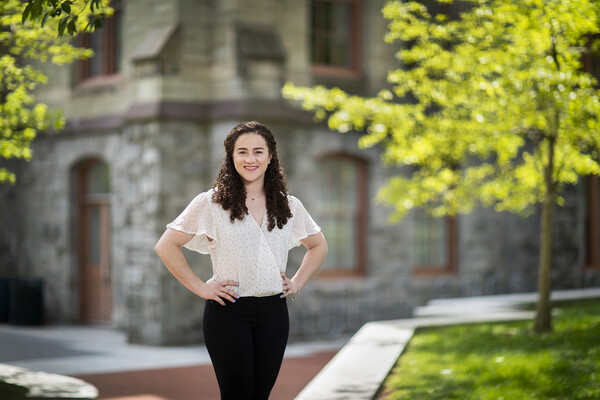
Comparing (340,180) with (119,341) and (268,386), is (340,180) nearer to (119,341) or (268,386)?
(119,341)

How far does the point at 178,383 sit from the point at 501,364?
3813mm

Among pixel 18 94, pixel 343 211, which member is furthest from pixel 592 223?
pixel 18 94

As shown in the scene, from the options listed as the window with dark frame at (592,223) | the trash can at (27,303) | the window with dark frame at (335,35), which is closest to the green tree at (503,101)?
the window with dark frame at (335,35)

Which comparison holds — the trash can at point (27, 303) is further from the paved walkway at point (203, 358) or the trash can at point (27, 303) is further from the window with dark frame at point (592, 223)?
the window with dark frame at point (592, 223)

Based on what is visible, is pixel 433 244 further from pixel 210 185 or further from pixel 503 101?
pixel 503 101

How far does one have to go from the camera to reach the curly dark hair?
4297 millimetres

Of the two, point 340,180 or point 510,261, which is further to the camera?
point 510,261

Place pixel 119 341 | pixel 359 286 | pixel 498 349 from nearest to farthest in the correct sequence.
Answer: pixel 498 349 < pixel 119 341 < pixel 359 286

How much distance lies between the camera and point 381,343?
9.79m

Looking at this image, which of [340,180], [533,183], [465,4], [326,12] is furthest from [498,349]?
[465,4]

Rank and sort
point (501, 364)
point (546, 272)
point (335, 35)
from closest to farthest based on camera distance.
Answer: point (501, 364), point (546, 272), point (335, 35)

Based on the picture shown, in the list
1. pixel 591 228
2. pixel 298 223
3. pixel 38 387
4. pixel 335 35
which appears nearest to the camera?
pixel 298 223

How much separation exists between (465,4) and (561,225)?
5222mm

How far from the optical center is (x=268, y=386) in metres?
4.25
